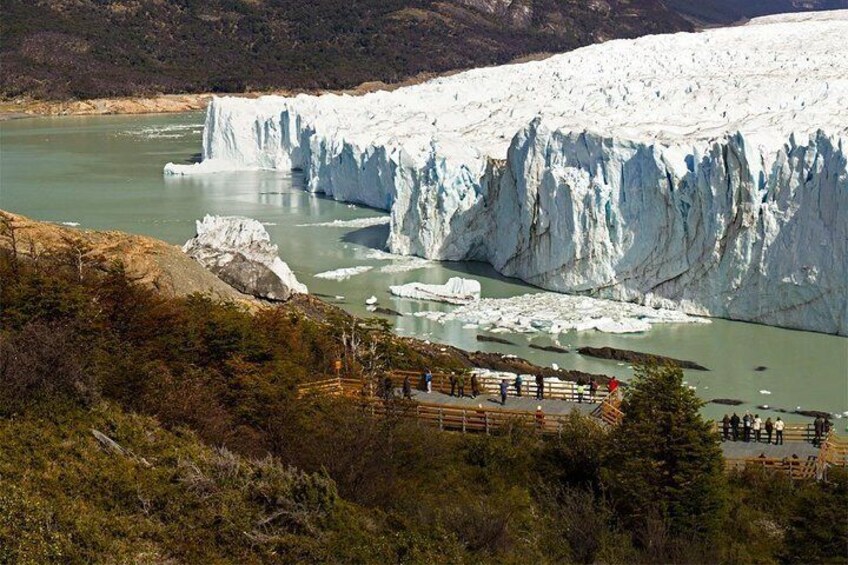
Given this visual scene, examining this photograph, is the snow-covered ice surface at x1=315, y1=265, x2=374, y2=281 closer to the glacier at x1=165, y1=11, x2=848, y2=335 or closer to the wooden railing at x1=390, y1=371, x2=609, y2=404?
the glacier at x1=165, y1=11, x2=848, y2=335

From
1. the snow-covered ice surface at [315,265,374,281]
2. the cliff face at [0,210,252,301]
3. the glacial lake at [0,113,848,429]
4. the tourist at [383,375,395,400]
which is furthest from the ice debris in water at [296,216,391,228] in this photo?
the tourist at [383,375,395,400]

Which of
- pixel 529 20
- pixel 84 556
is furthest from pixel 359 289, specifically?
pixel 529 20

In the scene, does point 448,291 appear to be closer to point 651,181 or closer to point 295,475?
point 651,181

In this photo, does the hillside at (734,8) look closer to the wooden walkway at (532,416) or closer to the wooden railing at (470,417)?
the wooden walkway at (532,416)

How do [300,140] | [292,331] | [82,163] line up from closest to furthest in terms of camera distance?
[292,331] < [300,140] < [82,163]

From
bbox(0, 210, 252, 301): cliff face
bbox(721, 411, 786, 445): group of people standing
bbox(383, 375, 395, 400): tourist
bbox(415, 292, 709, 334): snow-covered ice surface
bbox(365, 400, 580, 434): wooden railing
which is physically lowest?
bbox(415, 292, 709, 334): snow-covered ice surface

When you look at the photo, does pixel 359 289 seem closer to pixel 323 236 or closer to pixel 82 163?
pixel 323 236
